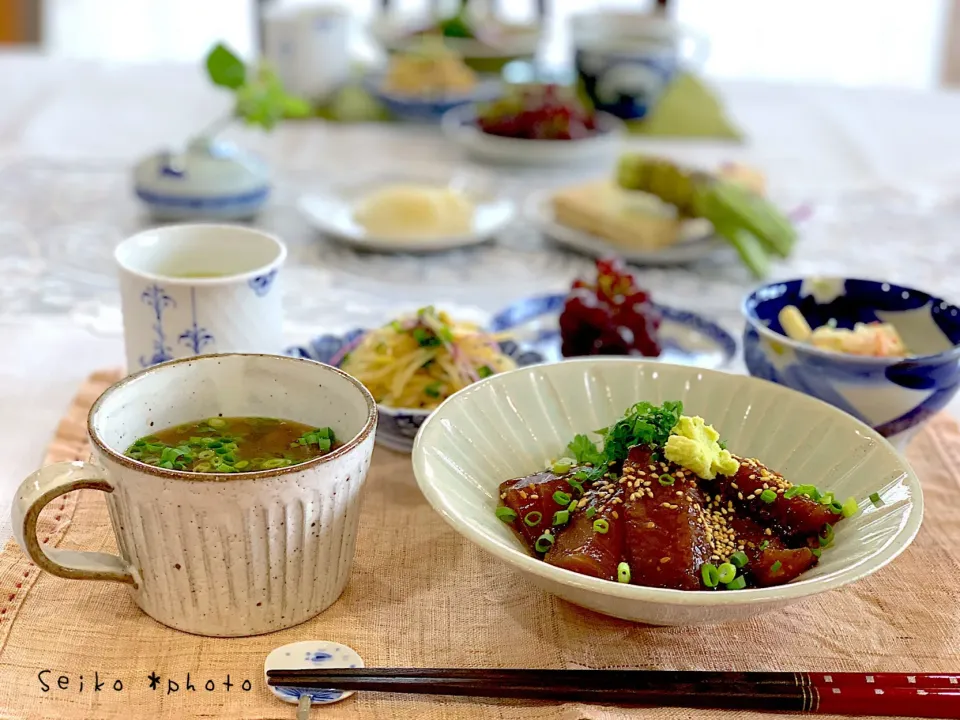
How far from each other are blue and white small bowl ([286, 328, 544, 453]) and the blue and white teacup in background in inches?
62.1

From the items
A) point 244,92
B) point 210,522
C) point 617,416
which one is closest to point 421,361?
point 617,416

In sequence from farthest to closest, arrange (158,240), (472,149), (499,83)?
(499,83) → (472,149) → (158,240)

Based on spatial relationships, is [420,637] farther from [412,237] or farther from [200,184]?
[200,184]

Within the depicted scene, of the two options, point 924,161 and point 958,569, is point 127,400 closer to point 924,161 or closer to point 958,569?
point 958,569

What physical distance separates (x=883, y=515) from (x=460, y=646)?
0.46m

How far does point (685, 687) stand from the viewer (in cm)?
98

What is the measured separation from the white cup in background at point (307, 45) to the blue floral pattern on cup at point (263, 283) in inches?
72.2

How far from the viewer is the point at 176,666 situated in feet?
3.30

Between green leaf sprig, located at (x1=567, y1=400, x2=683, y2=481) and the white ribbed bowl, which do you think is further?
green leaf sprig, located at (x1=567, y1=400, x2=683, y2=481)

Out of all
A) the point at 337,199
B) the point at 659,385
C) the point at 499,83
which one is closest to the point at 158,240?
the point at 659,385

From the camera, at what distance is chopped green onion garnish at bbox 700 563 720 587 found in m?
1.02

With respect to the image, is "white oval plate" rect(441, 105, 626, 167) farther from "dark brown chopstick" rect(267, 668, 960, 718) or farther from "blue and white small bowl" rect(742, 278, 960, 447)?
"dark brown chopstick" rect(267, 668, 960, 718)

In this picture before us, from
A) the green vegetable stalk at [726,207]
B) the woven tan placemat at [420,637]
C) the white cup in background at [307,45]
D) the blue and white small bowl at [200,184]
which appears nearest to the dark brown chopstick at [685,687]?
the woven tan placemat at [420,637]

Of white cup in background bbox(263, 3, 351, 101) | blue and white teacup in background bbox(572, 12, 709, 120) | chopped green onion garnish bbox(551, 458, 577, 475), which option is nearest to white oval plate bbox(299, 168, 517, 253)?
blue and white teacup in background bbox(572, 12, 709, 120)
